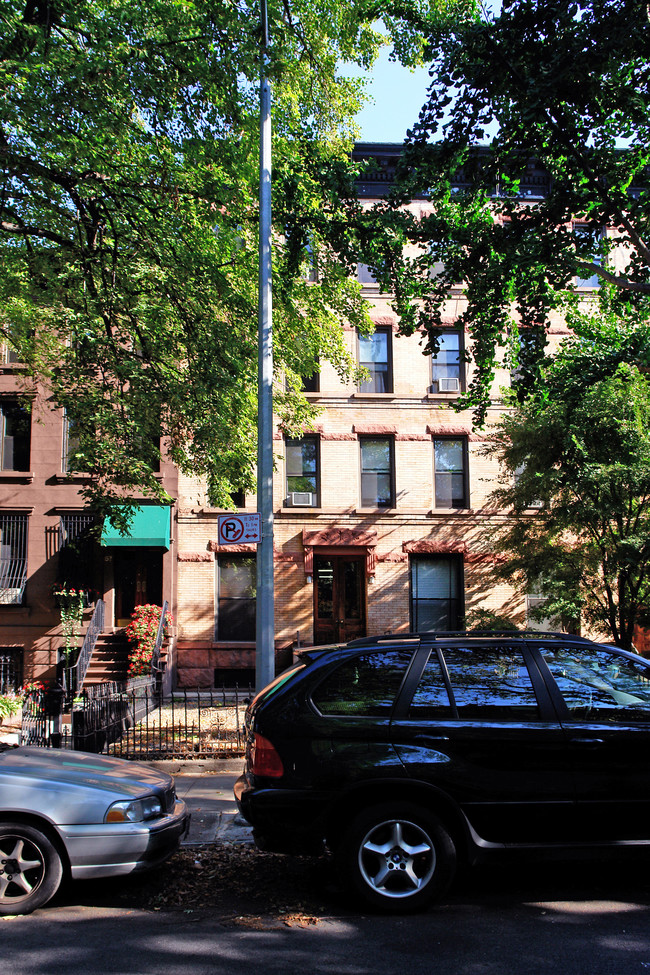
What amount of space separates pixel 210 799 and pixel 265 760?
3.67m

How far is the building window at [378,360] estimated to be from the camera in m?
20.0

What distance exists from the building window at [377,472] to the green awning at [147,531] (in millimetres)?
5434

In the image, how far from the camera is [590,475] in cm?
1271

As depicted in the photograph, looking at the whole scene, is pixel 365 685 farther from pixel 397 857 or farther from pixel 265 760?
pixel 397 857

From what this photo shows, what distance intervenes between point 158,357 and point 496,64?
676 centimetres

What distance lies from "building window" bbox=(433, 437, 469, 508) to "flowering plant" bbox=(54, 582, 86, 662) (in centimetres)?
994

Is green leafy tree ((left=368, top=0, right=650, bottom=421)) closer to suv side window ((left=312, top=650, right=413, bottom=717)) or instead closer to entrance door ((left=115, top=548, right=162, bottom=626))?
suv side window ((left=312, top=650, right=413, bottom=717))

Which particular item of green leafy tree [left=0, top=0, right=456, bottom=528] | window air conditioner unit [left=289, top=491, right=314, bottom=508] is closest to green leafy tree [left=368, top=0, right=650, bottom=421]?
green leafy tree [left=0, top=0, right=456, bottom=528]

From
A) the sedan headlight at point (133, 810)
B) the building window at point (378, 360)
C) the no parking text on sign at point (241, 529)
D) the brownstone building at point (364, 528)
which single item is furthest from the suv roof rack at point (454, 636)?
the building window at point (378, 360)

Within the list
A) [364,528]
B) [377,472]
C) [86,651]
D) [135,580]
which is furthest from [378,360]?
[86,651]

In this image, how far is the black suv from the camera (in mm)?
4656

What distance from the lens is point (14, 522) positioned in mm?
19016

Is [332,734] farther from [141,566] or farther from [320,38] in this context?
[141,566]

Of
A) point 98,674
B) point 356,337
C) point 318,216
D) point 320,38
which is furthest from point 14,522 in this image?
point 320,38
